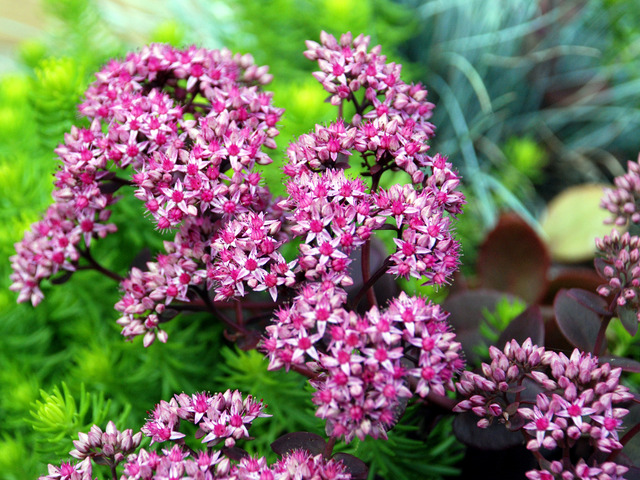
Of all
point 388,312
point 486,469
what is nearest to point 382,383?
point 388,312

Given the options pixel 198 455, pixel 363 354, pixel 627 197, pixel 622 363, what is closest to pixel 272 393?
pixel 198 455

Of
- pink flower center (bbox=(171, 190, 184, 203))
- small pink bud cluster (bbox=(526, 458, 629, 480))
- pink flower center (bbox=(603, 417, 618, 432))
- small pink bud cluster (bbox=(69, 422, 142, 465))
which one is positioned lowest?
small pink bud cluster (bbox=(526, 458, 629, 480))

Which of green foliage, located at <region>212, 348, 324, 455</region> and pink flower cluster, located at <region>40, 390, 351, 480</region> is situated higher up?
green foliage, located at <region>212, 348, 324, 455</region>

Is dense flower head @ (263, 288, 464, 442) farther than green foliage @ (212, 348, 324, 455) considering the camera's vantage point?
No

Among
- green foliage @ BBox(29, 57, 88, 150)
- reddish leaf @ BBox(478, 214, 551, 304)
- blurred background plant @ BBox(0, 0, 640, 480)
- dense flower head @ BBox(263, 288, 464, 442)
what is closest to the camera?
dense flower head @ BBox(263, 288, 464, 442)

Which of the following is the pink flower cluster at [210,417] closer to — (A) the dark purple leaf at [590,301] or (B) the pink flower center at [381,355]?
(B) the pink flower center at [381,355]

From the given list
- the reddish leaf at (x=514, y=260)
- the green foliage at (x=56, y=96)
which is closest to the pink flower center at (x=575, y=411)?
the reddish leaf at (x=514, y=260)

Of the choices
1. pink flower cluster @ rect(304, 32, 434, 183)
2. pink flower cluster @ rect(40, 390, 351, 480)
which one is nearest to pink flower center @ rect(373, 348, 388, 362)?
pink flower cluster @ rect(40, 390, 351, 480)

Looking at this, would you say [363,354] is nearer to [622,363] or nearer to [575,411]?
[575,411]

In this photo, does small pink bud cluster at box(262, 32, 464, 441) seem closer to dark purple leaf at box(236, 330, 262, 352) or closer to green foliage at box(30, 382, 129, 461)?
dark purple leaf at box(236, 330, 262, 352)

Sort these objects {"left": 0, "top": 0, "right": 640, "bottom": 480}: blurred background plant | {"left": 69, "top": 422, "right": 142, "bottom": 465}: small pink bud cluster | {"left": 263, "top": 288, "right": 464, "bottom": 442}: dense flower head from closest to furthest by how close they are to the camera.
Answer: {"left": 263, "top": 288, "right": 464, "bottom": 442}: dense flower head < {"left": 69, "top": 422, "right": 142, "bottom": 465}: small pink bud cluster < {"left": 0, "top": 0, "right": 640, "bottom": 480}: blurred background plant
